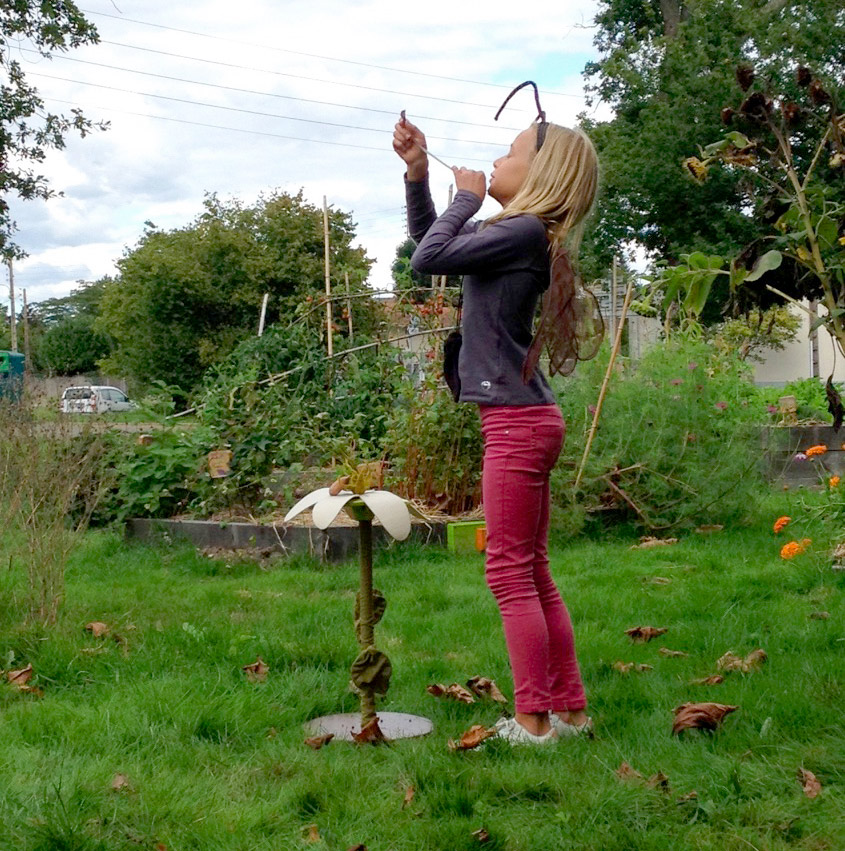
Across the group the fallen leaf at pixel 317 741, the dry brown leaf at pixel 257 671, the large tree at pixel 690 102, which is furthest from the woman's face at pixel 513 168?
the large tree at pixel 690 102

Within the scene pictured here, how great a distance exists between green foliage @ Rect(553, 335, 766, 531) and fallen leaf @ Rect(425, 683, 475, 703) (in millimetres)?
3426

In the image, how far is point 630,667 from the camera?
3.89 metres

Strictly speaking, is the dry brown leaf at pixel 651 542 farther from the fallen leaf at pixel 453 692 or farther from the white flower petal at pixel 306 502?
the white flower petal at pixel 306 502

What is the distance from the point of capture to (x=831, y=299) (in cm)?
299

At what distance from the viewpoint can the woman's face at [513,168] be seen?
317 centimetres

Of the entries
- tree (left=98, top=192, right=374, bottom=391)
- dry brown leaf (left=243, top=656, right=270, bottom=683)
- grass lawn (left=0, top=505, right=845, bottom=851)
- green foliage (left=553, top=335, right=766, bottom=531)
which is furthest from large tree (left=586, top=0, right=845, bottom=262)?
dry brown leaf (left=243, top=656, right=270, bottom=683)

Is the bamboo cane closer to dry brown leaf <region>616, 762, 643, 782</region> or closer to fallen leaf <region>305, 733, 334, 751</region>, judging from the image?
fallen leaf <region>305, 733, 334, 751</region>

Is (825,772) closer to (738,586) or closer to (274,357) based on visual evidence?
(738,586)

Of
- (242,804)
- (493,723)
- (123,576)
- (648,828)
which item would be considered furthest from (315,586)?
(648,828)

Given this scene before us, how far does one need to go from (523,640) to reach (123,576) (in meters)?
3.62

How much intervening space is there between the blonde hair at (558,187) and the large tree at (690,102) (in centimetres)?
2329

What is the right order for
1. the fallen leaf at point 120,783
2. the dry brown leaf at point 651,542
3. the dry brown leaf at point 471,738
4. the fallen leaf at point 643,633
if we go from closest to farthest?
the fallen leaf at point 120,783 → the dry brown leaf at point 471,738 → the fallen leaf at point 643,633 → the dry brown leaf at point 651,542

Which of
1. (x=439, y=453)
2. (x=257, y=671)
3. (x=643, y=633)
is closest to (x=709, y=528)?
(x=439, y=453)

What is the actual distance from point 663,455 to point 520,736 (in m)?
4.38
